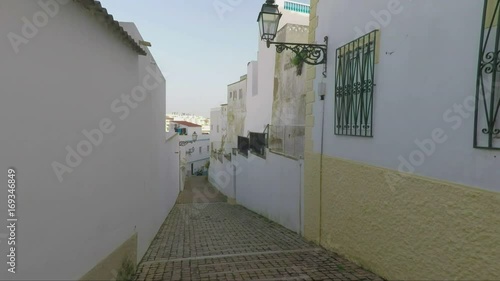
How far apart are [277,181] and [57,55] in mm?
7042

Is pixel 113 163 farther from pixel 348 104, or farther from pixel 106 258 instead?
pixel 348 104

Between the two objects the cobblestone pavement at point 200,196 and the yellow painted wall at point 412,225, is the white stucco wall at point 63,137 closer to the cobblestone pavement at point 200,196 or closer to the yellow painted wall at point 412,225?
the yellow painted wall at point 412,225

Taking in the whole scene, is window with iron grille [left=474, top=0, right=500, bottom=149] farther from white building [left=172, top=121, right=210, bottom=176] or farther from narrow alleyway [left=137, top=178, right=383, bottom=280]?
white building [left=172, top=121, right=210, bottom=176]

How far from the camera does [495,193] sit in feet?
8.48

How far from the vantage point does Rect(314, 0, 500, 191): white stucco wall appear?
2879mm

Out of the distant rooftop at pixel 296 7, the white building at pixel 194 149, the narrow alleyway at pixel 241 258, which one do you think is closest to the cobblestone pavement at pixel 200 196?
the narrow alleyway at pixel 241 258

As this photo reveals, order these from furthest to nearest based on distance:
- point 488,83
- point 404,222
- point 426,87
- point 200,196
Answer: point 200,196, point 404,222, point 426,87, point 488,83

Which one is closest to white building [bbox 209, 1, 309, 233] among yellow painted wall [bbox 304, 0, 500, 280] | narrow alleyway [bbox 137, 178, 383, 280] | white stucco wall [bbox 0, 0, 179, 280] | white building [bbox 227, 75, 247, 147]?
narrow alleyway [bbox 137, 178, 383, 280]

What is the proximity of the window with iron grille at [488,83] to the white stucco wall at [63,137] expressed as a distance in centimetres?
375

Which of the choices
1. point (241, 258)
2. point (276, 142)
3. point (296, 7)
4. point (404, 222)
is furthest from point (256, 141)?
point (404, 222)

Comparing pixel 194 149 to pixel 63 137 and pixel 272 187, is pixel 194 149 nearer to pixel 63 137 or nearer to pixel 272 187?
pixel 272 187

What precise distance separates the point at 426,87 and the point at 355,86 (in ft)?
4.71

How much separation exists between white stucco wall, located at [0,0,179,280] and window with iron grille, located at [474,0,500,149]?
375 centimetres

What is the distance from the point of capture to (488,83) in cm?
271
